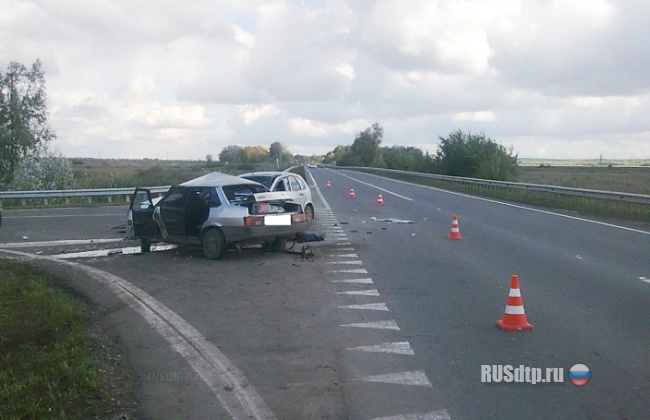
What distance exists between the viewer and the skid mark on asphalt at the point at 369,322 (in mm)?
5895

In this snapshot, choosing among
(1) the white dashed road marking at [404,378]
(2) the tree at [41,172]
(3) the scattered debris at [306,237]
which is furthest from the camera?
(2) the tree at [41,172]

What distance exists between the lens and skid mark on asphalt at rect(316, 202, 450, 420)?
589 centimetres

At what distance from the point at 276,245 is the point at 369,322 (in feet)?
20.8

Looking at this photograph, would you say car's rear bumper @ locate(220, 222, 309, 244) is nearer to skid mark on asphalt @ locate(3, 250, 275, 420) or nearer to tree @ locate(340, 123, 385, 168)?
skid mark on asphalt @ locate(3, 250, 275, 420)

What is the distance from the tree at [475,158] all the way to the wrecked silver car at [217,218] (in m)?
36.4

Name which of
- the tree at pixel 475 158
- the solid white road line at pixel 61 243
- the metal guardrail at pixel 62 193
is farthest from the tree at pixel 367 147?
the solid white road line at pixel 61 243

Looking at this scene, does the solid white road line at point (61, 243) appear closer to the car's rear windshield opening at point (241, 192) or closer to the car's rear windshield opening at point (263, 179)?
the car's rear windshield opening at point (263, 179)

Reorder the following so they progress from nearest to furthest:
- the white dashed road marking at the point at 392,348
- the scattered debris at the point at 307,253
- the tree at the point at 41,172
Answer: the white dashed road marking at the point at 392,348 → the scattered debris at the point at 307,253 → the tree at the point at 41,172

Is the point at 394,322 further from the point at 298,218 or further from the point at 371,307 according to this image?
the point at 298,218

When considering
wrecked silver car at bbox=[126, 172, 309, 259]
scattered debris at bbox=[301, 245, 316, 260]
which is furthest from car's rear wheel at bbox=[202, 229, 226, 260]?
scattered debris at bbox=[301, 245, 316, 260]

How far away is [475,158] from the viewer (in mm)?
54125

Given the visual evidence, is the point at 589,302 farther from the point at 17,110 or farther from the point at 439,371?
the point at 17,110

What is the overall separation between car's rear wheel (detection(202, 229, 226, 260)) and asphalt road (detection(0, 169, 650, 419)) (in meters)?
0.27

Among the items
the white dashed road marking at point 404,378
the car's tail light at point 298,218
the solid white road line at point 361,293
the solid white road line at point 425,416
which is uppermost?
the car's tail light at point 298,218
